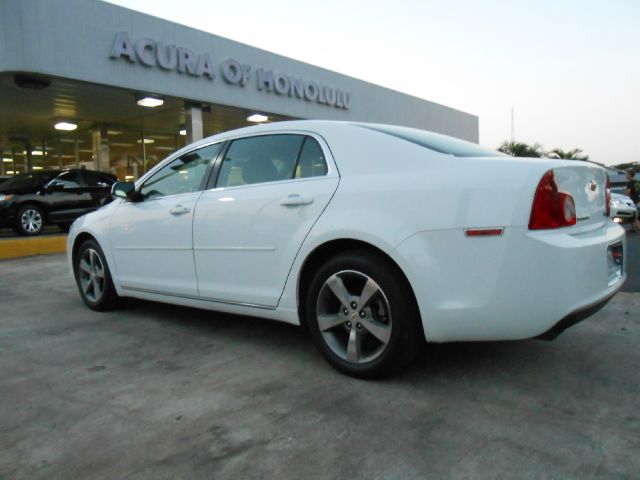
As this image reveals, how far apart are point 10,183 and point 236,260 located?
1009 cm

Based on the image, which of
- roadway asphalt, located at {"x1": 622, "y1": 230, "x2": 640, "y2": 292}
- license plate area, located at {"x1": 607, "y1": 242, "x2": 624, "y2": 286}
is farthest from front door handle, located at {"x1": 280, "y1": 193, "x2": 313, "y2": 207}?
roadway asphalt, located at {"x1": 622, "y1": 230, "x2": 640, "y2": 292}

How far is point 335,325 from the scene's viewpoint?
9.30 ft

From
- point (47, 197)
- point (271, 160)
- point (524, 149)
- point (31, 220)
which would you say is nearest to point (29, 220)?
point (31, 220)

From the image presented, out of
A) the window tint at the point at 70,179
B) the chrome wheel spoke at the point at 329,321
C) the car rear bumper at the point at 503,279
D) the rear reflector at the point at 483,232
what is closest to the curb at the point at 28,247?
the window tint at the point at 70,179

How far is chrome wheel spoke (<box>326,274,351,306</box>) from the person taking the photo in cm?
275

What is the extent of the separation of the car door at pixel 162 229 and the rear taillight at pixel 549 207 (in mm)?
2231

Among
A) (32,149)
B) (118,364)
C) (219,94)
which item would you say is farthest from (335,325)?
(32,149)

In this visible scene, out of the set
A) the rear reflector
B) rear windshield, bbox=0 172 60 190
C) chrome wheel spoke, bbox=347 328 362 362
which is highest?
rear windshield, bbox=0 172 60 190

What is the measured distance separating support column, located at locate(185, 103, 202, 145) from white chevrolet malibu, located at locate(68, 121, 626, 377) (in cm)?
1049

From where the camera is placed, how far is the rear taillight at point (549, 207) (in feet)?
7.60

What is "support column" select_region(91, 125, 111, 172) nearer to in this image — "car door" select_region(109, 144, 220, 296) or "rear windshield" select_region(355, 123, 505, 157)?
"car door" select_region(109, 144, 220, 296)

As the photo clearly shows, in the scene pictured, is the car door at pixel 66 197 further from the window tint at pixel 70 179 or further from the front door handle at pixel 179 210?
the front door handle at pixel 179 210

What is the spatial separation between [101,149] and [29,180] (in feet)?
20.0

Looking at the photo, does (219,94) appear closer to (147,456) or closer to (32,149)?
(32,149)
